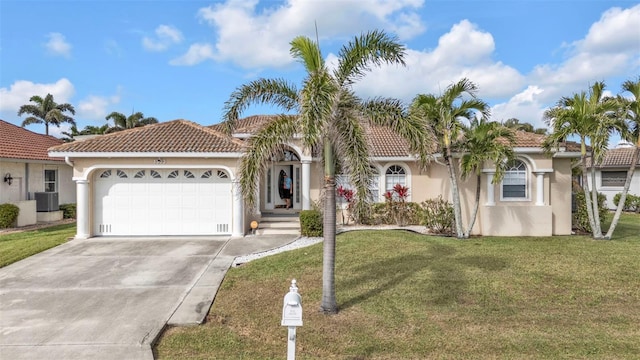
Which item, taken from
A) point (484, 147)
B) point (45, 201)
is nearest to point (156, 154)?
point (45, 201)

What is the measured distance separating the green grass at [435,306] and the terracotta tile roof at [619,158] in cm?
1963

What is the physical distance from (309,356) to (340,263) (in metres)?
4.56

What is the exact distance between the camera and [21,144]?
19312mm

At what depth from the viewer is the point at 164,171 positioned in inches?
552

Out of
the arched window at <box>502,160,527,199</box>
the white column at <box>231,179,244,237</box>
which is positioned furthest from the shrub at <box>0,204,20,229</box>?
the arched window at <box>502,160,527,199</box>

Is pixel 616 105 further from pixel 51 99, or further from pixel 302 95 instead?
pixel 51 99

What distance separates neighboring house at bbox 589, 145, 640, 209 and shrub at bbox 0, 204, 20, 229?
35.5m

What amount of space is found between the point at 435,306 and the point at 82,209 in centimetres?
1273

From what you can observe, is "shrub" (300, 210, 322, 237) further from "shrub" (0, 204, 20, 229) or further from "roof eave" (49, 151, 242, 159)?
"shrub" (0, 204, 20, 229)

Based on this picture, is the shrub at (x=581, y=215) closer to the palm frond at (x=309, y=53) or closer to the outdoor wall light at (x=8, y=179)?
the palm frond at (x=309, y=53)

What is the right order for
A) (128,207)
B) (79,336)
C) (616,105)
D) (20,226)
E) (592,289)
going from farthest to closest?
1. (20,226)
2. (128,207)
3. (616,105)
4. (592,289)
5. (79,336)

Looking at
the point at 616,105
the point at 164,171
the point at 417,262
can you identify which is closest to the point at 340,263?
the point at 417,262

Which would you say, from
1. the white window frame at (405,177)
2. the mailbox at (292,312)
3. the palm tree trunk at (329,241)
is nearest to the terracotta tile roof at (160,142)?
the white window frame at (405,177)

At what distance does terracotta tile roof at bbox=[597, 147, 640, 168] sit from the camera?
26.8 m
